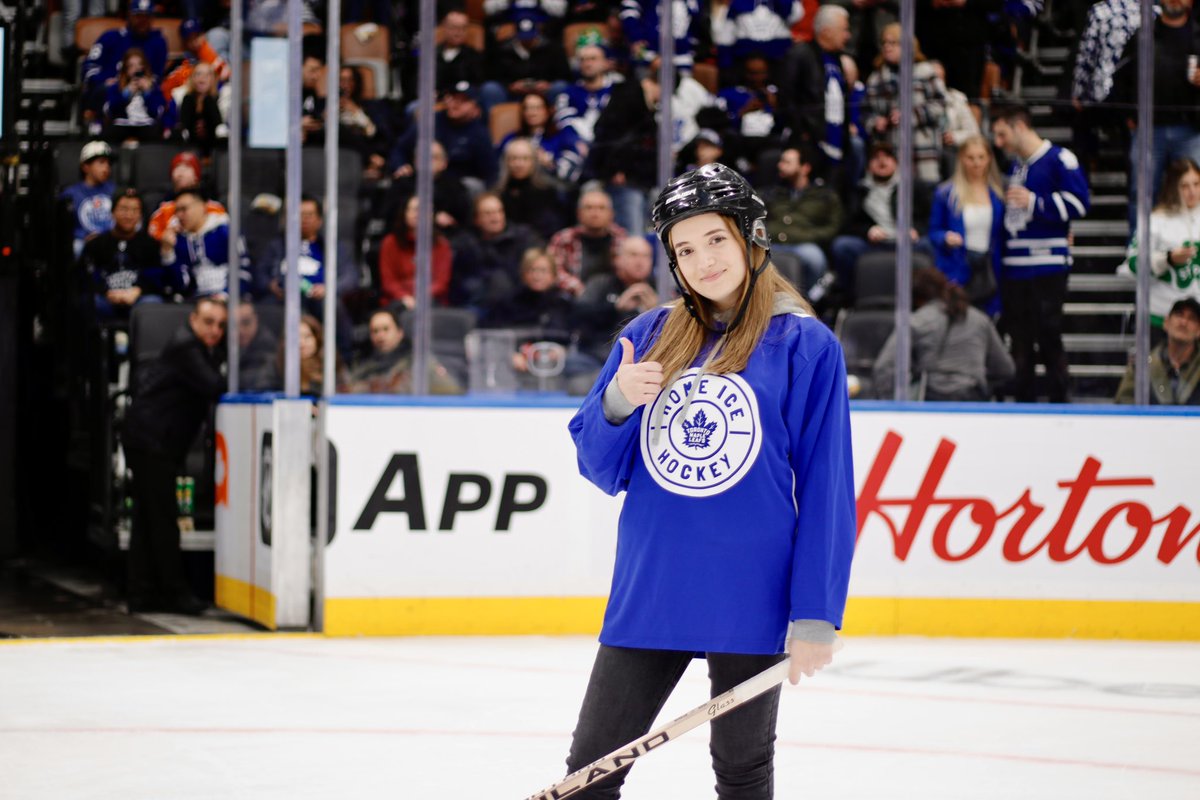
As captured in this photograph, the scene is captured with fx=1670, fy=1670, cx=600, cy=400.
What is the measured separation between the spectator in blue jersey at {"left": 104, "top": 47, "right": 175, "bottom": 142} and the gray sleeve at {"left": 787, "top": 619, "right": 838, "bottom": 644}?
23.1 ft

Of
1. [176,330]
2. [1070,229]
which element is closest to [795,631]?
[1070,229]

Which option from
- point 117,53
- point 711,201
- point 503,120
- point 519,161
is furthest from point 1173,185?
point 117,53

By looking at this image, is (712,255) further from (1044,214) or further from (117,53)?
(117,53)

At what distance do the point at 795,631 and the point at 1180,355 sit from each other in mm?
4625

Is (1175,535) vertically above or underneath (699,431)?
underneath

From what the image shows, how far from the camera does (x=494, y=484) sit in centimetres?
596

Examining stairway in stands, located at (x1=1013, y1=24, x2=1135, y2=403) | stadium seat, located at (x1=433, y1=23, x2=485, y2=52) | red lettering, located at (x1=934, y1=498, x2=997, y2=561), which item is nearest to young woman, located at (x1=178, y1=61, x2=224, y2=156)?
stadium seat, located at (x1=433, y1=23, x2=485, y2=52)

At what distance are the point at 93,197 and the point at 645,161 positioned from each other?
3.30 meters

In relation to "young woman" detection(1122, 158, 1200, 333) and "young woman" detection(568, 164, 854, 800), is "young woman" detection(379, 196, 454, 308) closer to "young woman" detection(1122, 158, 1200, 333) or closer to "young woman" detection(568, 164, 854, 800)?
"young woman" detection(1122, 158, 1200, 333)

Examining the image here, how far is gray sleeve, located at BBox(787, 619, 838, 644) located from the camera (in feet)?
6.78

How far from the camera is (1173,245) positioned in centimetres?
623

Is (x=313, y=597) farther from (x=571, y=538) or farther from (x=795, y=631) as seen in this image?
(x=795, y=631)

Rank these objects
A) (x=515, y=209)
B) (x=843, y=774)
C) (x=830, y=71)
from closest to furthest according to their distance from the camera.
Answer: (x=843, y=774)
(x=515, y=209)
(x=830, y=71)

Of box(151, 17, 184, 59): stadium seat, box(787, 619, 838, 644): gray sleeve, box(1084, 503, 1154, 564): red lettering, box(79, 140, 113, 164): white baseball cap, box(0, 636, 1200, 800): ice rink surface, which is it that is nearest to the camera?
box(787, 619, 838, 644): gray sleeve
